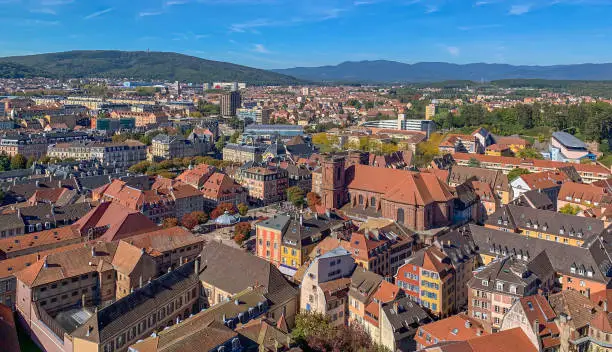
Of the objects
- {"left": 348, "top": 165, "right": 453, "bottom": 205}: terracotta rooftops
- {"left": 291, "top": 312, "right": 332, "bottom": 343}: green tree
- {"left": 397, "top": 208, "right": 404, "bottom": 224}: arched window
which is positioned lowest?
{"left": 291, "top": 312, "right": 332, "bottom": 343}: green tree

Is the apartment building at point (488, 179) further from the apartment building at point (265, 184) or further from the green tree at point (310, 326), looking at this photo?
the green tree at point (310, 326)

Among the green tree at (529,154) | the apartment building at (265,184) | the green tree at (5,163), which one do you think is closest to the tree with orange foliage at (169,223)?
the apartment building at (265,184)

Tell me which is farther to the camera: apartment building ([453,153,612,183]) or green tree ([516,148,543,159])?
green tree ([516,148,543,159])

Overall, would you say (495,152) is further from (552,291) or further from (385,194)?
(552,291)

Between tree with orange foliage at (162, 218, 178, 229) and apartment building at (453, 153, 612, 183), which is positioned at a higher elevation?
apartment building at (453, 153, 612, 183)

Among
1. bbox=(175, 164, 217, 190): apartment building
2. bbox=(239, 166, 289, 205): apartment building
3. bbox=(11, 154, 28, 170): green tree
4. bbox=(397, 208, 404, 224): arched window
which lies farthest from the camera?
bbox=(11, 154, 28, 170): green tree

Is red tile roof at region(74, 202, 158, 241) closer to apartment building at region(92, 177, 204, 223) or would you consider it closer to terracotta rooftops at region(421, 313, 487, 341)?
apartment building at region(92, 177, 204, 223)

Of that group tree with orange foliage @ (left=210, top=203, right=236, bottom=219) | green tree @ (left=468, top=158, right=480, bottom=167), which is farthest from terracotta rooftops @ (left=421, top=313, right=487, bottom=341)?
green tree @ (left=468, top=158, right=480, bottom=167)

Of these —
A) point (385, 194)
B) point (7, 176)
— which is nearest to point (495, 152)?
point (385, 194)

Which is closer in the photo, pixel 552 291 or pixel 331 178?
pixel 552 291
